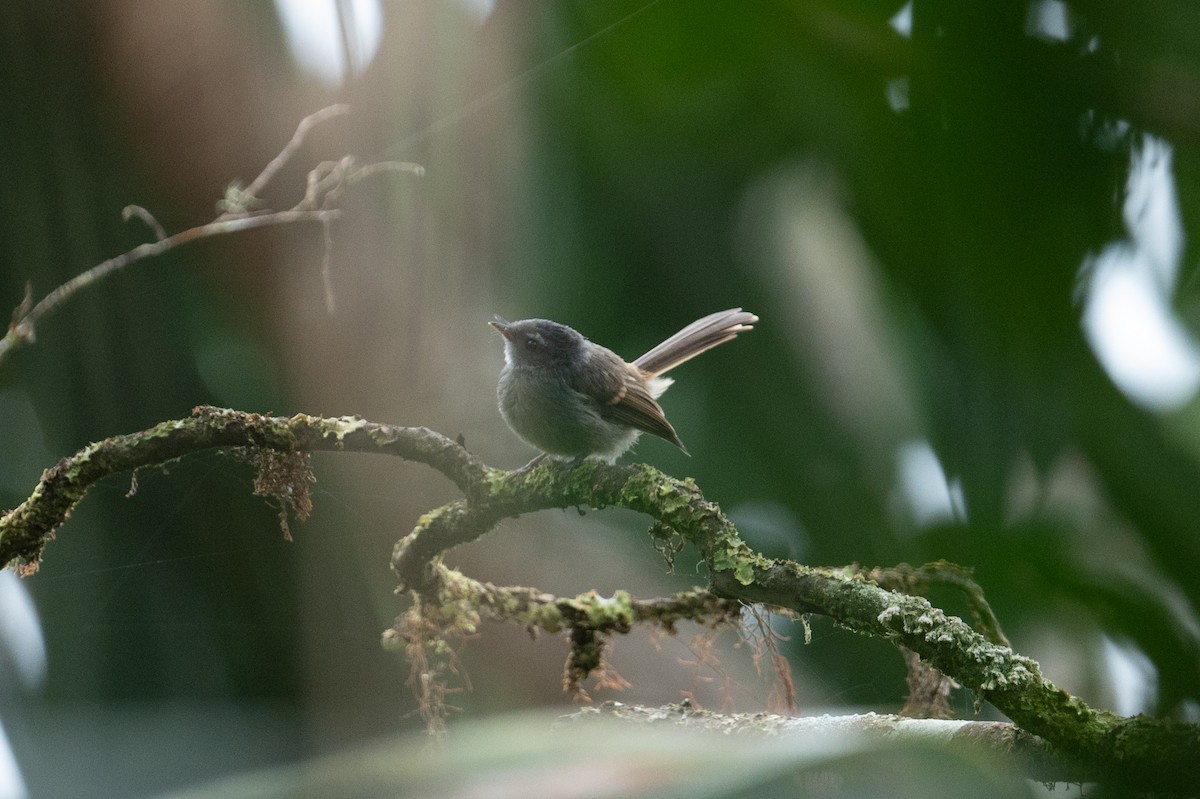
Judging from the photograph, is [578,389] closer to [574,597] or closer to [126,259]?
[574,597]

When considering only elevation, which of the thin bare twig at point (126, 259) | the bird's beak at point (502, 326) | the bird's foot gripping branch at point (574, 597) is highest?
the thin bare twig at point (126, 259)

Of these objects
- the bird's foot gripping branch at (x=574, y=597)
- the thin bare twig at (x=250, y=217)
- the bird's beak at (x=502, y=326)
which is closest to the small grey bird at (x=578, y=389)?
the bird's beak at (x=502, y=326)

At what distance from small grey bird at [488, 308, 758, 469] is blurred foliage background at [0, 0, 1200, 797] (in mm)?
44

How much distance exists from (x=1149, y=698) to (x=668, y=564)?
2.49 ft

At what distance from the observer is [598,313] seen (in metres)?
1.26

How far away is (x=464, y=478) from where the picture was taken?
119cm

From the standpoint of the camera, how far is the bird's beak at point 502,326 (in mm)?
1413

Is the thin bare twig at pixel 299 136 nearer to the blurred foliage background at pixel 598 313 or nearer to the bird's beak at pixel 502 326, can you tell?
the blurred foliage background at pixel 598 313

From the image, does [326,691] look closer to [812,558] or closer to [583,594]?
[583,594]

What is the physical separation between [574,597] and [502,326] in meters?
0.46

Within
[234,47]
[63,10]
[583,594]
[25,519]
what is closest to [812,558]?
[583,594]

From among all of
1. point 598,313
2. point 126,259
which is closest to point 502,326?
point 598,313

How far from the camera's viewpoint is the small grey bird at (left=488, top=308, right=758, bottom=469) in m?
1.42

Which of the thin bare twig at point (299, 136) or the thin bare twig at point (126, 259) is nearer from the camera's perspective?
the thin bare twig at point (126, 259)
